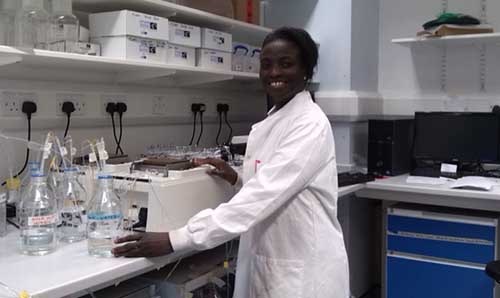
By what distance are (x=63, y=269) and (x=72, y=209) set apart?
0.38 meters

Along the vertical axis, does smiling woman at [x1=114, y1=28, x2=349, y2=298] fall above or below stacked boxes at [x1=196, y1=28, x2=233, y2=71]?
below

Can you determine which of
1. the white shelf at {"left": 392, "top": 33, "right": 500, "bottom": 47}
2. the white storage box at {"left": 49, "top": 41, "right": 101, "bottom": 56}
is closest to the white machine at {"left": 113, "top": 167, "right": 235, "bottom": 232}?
the white storage box at {"left": 49, "top": 41, "right": 101, "bottom": 56}

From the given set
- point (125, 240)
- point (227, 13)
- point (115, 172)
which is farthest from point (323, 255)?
point (227, 13)

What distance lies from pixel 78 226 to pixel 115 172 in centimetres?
23

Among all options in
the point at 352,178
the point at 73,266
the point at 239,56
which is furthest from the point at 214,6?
the point at 73,266

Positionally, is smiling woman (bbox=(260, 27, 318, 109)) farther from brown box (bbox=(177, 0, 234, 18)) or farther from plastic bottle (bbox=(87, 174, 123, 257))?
brown box (bbox=(177, 0, 234, 18))

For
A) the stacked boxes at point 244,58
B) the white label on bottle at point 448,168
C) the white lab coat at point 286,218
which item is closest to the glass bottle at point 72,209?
the white lab coat at point 286,218

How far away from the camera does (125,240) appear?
4.57 feet

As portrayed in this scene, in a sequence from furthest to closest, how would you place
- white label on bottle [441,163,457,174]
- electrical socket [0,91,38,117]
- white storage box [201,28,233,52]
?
white label on bottle [441,163,457,174], white storage box [201,28,233,52], electrical socket [0,91,38,117]

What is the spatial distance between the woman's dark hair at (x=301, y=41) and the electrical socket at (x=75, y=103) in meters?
0.95

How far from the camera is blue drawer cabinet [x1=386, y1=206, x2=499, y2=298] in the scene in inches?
97.8

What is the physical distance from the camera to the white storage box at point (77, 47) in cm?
180

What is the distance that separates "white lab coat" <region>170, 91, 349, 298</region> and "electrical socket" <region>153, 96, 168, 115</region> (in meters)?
1.03

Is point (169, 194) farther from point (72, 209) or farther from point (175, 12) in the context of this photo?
point (175, 12)
